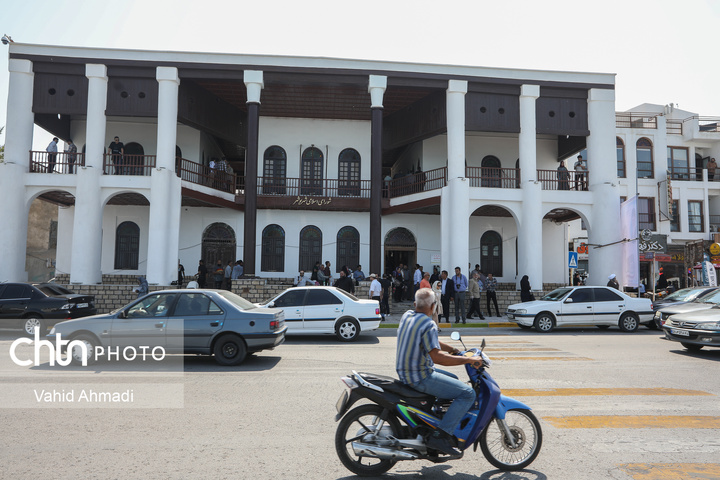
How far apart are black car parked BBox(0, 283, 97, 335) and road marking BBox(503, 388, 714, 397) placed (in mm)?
11791

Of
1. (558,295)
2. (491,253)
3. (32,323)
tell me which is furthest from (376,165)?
(32,323)

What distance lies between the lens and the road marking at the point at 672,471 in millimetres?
4277

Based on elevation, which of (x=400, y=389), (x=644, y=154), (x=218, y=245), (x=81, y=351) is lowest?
(x=81, y=351)

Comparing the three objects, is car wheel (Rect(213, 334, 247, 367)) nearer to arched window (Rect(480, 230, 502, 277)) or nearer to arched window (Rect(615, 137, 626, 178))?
arched window (Rect(480, 230, 502, 277))

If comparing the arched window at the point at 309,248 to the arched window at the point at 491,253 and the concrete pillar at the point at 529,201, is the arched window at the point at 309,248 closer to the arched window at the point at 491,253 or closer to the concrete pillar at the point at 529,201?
the arched window at the point at 491,253

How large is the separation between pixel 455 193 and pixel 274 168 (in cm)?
965

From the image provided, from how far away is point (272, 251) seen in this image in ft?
79.7

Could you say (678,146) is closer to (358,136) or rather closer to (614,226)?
(614,226)

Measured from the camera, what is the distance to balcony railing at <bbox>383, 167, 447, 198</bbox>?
22.8 meters

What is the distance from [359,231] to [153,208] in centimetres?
964

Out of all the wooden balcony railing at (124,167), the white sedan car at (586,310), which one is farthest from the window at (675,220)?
the wooden balcony railing at (124,167)

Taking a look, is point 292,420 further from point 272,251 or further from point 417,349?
point 272,251

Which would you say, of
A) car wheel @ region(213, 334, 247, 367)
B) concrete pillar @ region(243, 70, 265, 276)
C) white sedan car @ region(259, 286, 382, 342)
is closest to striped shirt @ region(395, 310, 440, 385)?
car wheel @ region(213, 334, 247, 367)

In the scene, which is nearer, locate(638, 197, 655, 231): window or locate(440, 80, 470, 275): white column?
locate(440, 80, 470, 275): white column
